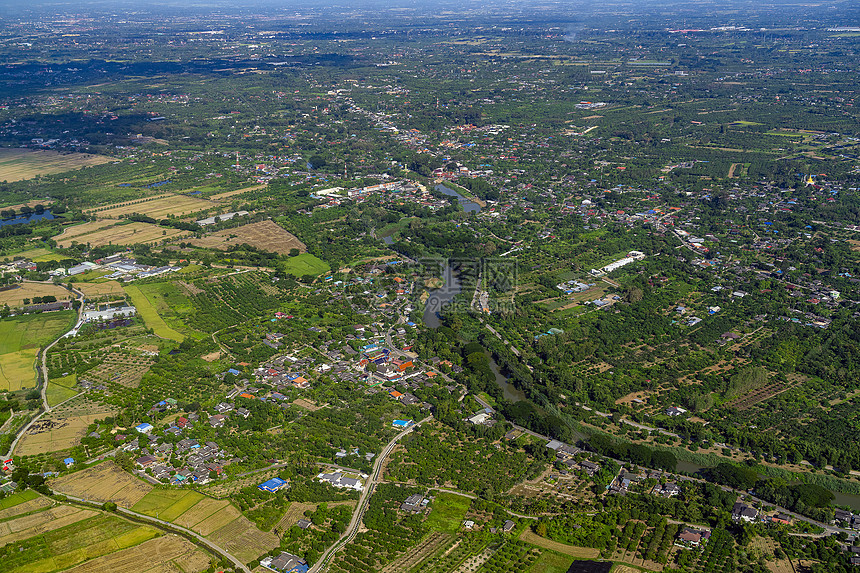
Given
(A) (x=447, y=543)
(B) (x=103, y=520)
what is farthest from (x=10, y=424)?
(A) (x=447, y=543)

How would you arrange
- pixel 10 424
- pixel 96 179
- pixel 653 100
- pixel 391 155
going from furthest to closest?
pixel 653 100, pixel 391 155, pixel 96 179, pixel 10 424

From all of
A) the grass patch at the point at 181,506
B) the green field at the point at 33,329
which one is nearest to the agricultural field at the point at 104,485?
the grass patch at the point at 181,506

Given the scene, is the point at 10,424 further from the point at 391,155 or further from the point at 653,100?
the point at 653,100

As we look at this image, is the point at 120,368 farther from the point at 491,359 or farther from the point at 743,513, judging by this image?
the point at 743,513

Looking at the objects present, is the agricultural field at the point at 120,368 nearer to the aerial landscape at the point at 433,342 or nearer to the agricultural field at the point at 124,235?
the aerial landscape at the point at 433,342

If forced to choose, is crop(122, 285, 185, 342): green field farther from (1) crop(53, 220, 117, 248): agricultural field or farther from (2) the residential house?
(2) the residential house

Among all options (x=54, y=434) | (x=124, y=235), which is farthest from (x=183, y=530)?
(x=124, y=235)
